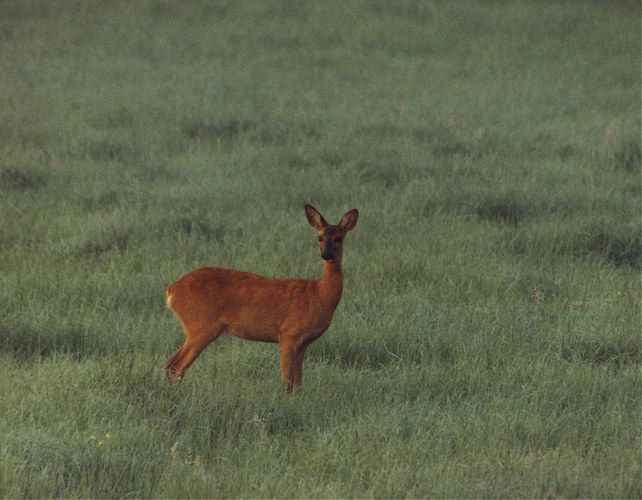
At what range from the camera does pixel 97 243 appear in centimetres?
791

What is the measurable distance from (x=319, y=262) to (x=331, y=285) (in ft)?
8.67

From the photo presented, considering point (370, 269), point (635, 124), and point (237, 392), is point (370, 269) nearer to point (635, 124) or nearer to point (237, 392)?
point (237, 392)

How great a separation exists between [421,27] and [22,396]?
16.1m

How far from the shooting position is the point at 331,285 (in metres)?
5.07

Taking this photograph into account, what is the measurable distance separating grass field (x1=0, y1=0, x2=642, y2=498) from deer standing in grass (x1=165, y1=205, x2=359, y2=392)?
229 mm

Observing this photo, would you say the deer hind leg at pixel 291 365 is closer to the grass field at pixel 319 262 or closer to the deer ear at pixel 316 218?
the grass field at pixel 319 262

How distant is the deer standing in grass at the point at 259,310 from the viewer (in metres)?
5.04

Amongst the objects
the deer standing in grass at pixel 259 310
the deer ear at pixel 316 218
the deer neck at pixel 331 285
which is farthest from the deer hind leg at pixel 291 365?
the deer ear at pixel 316 218

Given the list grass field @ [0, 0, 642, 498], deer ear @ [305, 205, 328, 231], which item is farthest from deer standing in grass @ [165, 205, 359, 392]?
grass field @ [0, 0, 642, 498]

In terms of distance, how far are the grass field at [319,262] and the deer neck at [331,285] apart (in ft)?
1.81

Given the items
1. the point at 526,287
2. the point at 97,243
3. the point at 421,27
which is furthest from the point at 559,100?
the point at 97,243

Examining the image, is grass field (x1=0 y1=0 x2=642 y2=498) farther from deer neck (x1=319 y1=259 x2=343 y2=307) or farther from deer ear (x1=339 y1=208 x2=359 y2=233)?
deer ear (x1=339 y1=208 x2=359 y2=233)

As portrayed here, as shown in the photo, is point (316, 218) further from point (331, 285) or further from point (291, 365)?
point (291, 365)

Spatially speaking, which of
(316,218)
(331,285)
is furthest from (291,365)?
(316,218)
